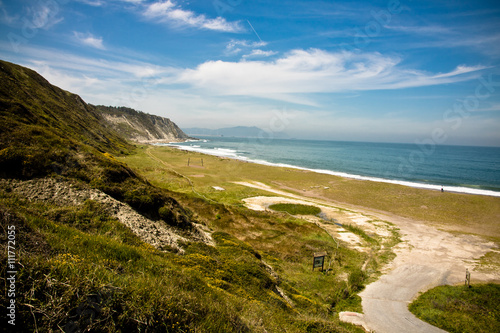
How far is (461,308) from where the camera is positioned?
622 inches

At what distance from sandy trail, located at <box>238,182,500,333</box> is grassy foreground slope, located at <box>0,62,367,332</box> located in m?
1.58

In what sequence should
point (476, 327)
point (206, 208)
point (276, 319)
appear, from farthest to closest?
point (206, 208) < point (476, 327) < point (276, 319)

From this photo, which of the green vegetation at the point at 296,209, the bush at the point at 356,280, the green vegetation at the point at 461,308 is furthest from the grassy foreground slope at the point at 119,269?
the green vegetation at the point at 296,209

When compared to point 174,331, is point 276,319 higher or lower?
lower

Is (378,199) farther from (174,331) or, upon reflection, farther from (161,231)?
(174,331)

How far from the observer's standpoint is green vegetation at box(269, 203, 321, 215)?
3884cm

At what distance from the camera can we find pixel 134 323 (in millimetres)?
4199

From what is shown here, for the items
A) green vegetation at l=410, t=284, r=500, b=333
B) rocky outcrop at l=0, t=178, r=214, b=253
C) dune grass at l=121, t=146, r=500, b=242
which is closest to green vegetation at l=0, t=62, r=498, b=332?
rocky outcrop at l=0, t=178, r=214, b=253

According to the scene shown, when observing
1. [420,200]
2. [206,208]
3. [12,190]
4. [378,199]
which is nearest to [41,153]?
Answer: [12,190]

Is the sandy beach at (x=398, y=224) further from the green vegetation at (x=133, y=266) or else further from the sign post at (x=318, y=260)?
the sign post at (x=318, y=260)

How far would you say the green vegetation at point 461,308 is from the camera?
14016 millimetres

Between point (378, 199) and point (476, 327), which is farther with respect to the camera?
point (378, 199)

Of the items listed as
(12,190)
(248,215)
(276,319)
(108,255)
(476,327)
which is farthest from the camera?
(248,215)

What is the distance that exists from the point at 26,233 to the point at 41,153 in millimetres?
8950
